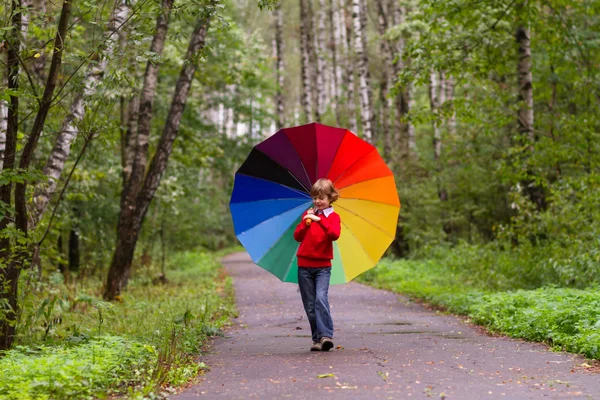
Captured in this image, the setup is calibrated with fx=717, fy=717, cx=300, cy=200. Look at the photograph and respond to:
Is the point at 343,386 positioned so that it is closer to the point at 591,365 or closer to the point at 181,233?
the point at 591,365

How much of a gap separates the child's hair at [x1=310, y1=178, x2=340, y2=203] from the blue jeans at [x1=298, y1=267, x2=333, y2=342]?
2.83 feet

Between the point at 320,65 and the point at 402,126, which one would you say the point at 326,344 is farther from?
the point at 320,65

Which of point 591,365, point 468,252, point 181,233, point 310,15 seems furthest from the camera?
point 310,15

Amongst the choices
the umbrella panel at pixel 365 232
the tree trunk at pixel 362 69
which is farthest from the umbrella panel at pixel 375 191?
the tree trunk at pixel 362 69

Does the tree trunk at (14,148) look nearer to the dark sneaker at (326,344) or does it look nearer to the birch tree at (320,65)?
the dark sneaker at (326,344)

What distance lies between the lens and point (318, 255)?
8.45 m

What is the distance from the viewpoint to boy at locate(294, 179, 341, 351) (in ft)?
27.2

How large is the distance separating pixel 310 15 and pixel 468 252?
80.3 ft

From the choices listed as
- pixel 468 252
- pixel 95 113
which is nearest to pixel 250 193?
pixel 95 113

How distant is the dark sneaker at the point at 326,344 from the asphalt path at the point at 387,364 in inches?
2.7

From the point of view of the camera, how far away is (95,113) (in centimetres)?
856

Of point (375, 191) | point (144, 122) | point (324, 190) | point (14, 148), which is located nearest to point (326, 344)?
point (324, 190)

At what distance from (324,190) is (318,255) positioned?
769 mm

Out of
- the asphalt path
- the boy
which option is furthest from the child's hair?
the asphalt path
